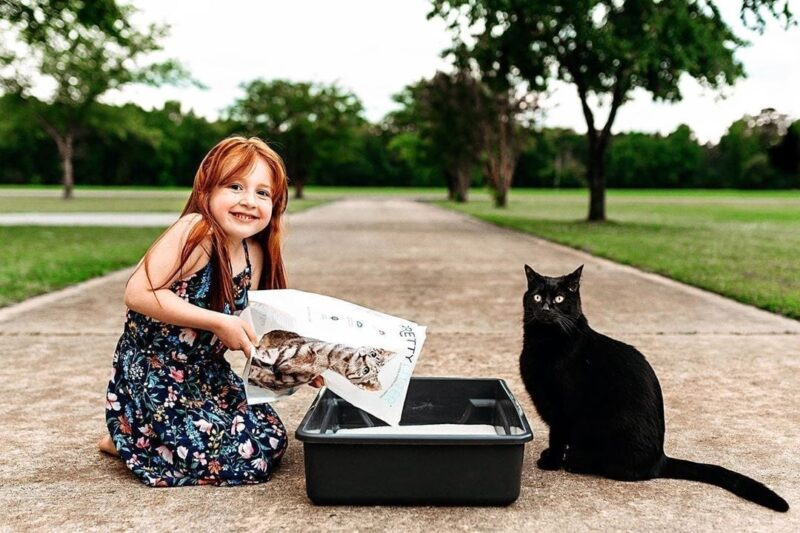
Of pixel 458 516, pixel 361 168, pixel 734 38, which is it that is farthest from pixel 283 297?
pixel 361 168

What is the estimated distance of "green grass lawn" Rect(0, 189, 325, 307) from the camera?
7.62m

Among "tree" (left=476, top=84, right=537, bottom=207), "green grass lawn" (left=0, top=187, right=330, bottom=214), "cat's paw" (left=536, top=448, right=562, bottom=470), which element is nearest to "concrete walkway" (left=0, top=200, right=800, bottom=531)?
"cat's paw" (left=536, top=448, right=562, bottom=470)

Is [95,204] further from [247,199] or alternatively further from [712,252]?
[247,199]

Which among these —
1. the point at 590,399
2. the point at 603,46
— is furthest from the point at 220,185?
the point at 603,46

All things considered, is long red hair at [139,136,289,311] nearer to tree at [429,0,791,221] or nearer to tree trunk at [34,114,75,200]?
tree at [429,0,791,221]

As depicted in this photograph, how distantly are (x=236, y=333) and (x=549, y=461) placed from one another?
1.19 meters

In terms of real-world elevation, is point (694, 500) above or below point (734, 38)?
below

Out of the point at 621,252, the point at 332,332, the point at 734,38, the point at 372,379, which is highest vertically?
the point at 734,38

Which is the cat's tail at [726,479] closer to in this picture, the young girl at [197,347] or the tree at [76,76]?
the young girl at [197,347]

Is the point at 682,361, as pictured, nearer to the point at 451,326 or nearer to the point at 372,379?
the point at 451,326

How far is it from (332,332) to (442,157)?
40.3 m

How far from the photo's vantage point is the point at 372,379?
2.42 metres

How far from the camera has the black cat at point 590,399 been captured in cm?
261

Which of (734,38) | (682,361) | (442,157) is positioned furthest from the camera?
(442,157)
